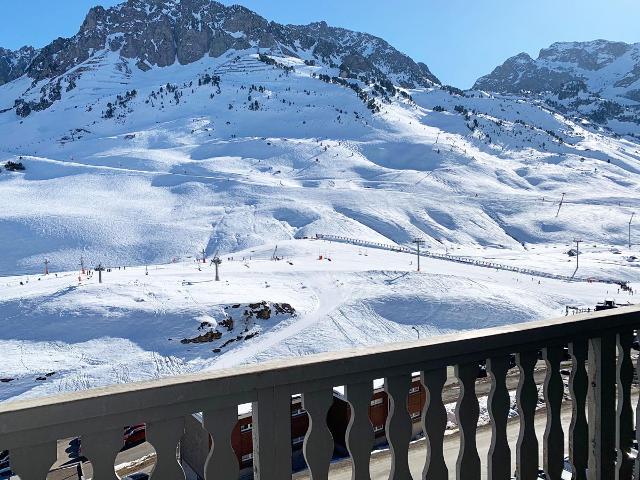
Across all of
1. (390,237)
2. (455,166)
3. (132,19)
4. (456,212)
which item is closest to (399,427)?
(390,237)

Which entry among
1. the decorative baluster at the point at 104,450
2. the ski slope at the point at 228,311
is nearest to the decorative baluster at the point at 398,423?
the decorative baluster at the point at 104,450

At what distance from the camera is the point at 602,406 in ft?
11.1

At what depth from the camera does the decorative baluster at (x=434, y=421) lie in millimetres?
2725

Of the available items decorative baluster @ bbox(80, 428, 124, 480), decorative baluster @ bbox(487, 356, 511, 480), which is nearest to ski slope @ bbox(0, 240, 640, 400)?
decorative baluster @ bbox(487, 356, 511, 480)

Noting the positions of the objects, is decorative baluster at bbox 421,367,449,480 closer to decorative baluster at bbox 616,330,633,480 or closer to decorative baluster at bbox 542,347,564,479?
decorative baluster at bbox 542,347,564,479

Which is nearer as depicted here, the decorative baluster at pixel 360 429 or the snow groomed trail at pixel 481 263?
the decorative baluster at pixel 360 429

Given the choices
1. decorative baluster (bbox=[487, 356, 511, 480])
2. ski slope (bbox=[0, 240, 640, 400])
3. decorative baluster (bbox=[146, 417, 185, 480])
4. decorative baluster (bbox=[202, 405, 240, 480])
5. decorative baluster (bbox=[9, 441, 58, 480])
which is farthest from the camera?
ski slope (bbox=[0, 240, 640, 400])

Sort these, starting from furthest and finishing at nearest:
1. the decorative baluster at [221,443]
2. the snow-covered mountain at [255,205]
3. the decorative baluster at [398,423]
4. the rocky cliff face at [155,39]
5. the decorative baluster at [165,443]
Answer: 1. the rocky cliff face at [155,39]
2. the snow-covered mountain at [255,205]
3. the decorative baluster at [398,423]
4. the decorative baluster at [221,443]
5. the decorative baluster at [165,443]

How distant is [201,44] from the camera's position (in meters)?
182

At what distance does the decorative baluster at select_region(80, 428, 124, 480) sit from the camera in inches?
81.1

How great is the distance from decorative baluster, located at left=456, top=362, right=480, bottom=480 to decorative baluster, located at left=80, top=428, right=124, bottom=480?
177 centimetres

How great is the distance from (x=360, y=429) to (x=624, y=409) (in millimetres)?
2121

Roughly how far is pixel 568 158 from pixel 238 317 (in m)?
111

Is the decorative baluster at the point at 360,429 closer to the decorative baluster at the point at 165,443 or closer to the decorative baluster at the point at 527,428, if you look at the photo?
the decorative baluster at the point at 165,443
